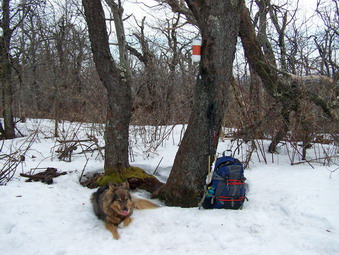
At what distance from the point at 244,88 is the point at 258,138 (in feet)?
4.83

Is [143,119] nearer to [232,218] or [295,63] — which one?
[295,63]

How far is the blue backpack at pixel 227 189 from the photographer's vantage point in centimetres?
426

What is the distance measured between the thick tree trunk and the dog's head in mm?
1285

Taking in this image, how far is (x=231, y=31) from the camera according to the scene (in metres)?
4.45

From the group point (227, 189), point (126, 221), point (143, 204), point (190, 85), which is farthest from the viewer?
point (190, 85)

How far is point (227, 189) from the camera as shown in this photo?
4.28 meters

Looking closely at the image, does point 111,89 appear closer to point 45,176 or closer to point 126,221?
point 45,176

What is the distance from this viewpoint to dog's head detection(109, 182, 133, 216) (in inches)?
158

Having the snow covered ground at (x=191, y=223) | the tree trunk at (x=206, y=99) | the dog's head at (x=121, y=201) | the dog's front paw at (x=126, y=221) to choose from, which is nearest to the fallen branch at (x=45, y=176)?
the snow covered ground at (x=191, y=223)

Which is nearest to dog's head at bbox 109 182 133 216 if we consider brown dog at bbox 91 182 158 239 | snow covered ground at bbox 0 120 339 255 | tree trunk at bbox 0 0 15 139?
brown dog at bbox 91 182 158 239

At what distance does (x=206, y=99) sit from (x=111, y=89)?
1.86 meters

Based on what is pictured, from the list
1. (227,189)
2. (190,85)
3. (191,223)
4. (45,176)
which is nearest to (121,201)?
(191,223)

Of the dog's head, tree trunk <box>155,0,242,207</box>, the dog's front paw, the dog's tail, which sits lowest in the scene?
the dog's front paw

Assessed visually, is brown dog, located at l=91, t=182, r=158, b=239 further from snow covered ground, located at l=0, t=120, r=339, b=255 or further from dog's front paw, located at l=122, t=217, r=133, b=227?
snow covered ground, located at l=0, t=120, r=339, b=255
